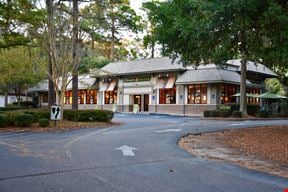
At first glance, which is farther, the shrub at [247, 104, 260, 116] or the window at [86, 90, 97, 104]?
the window at [86, 90, 97, 104]

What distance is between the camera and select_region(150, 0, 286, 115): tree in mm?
10531

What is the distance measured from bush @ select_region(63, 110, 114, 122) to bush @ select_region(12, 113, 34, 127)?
11.5 feet

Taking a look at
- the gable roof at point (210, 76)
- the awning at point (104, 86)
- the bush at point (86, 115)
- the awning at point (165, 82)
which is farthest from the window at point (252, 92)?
the bush at point (86, 115)

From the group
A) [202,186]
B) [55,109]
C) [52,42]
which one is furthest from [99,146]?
[52,42]

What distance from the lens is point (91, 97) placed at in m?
46.8

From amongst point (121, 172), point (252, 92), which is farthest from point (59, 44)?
point (252, 92)

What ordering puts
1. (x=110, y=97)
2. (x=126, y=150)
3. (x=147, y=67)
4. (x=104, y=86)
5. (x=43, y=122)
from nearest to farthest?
1. (x=126, y=150)
2. (x=43, y=122)
3. (x=147, y=67)
4. (x=104, y=86)
5. (x=110, y=97)

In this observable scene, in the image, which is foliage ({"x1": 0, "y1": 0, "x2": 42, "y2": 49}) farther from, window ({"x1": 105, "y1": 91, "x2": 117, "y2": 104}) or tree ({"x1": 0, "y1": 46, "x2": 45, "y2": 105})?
window ({"x1": 105, "y1": 91, "x2": 117, "y2": 104})

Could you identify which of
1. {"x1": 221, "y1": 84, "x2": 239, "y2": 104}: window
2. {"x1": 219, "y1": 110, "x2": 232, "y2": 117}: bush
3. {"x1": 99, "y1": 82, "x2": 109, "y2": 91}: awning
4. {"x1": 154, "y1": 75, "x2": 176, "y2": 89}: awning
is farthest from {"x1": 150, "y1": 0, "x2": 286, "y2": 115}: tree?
{"x1": 99, "y1": 82, "x2": 109, "y2": 91}: awning

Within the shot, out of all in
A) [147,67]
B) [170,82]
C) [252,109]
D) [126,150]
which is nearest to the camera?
[126,150]

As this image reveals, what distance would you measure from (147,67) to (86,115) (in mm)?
19257

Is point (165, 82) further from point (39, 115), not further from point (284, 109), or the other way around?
point (39, 115)

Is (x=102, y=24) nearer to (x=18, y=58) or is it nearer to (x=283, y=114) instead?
(x=18, y=58)

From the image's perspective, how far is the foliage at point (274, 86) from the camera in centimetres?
3809
